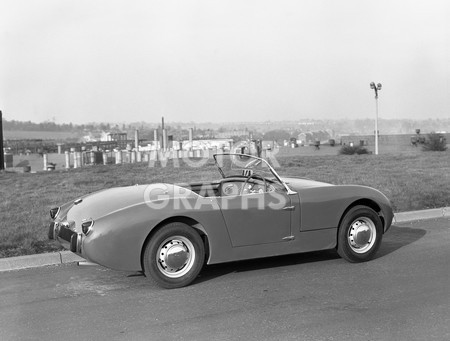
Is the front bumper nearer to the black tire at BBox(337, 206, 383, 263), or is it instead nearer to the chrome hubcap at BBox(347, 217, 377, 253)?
the black tire at BBox(337, 206, 383, 263)

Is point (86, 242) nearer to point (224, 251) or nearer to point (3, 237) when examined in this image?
point (224, 251)

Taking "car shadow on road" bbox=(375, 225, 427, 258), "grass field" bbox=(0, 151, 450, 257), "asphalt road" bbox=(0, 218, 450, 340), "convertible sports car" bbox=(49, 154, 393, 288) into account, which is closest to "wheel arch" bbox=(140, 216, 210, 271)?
"convertible sports car" bbox=(49, 154, 393, 288)

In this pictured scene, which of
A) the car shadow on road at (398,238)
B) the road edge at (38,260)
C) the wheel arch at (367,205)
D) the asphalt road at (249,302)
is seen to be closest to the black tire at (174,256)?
the asphalt road at (249,302)

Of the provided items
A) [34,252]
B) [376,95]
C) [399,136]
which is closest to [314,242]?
[34,252]

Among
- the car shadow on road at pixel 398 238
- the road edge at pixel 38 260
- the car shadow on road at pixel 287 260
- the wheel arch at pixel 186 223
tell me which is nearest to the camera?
the wheel arch at pixel 186 223

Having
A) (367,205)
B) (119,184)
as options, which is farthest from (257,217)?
(119,184)

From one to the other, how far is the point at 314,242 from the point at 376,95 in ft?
86.8

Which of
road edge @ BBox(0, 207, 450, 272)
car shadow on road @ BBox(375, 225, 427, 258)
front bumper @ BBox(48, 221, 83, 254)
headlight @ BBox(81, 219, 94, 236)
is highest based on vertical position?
headlight @ BBox(81, 219, 94, 236)

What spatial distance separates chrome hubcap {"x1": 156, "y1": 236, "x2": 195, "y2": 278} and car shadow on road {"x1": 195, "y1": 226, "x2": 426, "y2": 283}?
345mm

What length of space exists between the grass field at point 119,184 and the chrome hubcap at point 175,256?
4.43 feet

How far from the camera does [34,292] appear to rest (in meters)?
5.45

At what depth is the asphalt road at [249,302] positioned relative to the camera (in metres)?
4.24

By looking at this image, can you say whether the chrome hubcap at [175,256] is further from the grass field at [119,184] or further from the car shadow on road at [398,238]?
the car shadow on road at [398,238]

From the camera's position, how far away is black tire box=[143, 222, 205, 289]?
529 centimetres
